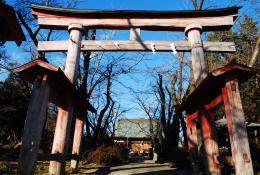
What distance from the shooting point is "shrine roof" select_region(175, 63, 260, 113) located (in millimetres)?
4680

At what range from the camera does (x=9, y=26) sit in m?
4.63

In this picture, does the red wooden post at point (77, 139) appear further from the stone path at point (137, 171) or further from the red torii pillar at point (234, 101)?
the red torii pillar at point (234, 101)

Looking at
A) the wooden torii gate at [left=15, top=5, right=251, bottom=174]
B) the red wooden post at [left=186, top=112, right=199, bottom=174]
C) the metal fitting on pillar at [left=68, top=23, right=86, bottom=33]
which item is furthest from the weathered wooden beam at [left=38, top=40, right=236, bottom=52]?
the red wooden post at [left=186, top=112, right=199, bottom=174]

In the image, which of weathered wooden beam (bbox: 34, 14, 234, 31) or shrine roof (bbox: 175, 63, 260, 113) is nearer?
shrine roof (bbox: 175, 63, 260, 113)

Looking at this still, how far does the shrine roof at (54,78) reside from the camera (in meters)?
4.97

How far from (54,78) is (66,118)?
1.36m

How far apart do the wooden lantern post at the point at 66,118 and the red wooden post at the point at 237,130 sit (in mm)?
3846

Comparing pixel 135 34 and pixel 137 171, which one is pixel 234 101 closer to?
pixel 135 34

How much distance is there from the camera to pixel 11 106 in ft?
64.4

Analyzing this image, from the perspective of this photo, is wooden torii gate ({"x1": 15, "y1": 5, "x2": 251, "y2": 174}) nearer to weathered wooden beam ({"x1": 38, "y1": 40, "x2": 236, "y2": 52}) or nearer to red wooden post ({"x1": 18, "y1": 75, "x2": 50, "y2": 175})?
weathered wooden beam ({"x1": 38, "y1": 40, "x2": 236, "y2": 52})

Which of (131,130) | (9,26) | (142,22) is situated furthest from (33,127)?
(131,130)

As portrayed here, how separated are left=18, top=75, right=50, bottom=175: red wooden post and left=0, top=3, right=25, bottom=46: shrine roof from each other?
37.1 inches

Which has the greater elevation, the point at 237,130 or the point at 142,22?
the point at 142,22

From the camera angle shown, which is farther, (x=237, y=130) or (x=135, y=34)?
(x=135, y=34)
